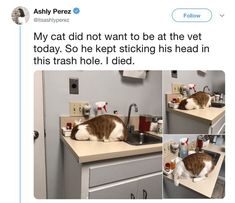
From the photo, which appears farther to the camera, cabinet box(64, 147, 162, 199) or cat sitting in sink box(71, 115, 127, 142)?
cat sitting in sink box(71, 115, 127, 142)

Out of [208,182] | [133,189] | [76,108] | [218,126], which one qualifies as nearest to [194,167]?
[208,182]

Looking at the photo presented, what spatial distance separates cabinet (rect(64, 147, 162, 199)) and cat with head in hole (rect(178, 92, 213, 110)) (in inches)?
8.3

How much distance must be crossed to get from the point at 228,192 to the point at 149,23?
0.60m

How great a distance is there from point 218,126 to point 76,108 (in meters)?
0.63

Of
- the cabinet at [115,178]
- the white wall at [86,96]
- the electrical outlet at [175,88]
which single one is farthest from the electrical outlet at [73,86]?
the electrical outlet at [175,88]

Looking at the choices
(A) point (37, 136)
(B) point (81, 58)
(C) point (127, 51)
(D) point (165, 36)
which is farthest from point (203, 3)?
(A) point (37, 136)

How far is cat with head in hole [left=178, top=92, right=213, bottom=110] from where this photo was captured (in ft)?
1.97

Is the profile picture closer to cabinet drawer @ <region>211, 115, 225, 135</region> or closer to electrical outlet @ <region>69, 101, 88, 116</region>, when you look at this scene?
electrical outlet @ <region>69, 101, 88, 116</region>

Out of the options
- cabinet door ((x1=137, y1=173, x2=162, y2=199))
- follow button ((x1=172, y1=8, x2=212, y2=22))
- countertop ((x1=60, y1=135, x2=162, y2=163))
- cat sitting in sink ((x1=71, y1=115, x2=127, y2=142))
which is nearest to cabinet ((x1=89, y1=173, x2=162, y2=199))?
cabinet door ((x1=137, y1=173, x2=162, y2=199))

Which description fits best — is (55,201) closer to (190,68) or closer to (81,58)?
(81,58)

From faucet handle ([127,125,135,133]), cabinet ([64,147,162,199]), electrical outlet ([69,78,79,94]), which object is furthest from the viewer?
faucet handle ([127,125,135,133])

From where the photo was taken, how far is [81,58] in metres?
0.58

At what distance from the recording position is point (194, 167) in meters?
0.62

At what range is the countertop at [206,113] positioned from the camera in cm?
58
